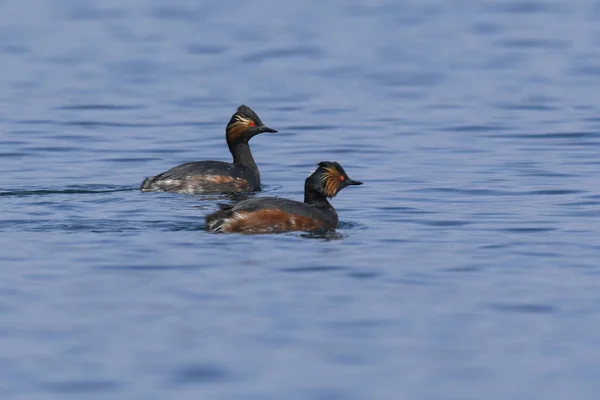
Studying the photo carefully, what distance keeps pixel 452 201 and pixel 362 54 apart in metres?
17.0

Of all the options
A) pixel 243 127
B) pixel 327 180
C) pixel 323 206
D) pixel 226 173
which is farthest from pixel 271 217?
pixel 243 127

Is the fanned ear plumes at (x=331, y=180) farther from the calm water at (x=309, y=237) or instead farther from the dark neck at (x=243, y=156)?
the dark neck at (x=243, y=156)

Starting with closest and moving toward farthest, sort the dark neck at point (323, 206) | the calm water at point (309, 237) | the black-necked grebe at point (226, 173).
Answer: the calm water at point (309, 237) < the dark neck at point (323, 206) < the black-necked grebe at point (226, 173)

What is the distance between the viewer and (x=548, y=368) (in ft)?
34.7

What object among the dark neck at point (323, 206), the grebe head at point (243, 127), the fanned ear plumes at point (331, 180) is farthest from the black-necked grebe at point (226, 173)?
the fanned ear plumes at point (331, 180)

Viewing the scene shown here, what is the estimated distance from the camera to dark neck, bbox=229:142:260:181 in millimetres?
19734

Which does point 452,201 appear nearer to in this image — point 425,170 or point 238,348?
point 425,170

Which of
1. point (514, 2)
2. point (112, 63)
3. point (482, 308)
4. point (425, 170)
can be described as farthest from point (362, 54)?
point (482, 308)

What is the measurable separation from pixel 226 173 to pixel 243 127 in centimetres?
127

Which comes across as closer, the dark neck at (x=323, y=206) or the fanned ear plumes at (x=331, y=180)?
the dark neck at (x=323, y=206)

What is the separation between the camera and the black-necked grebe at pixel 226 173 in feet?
60.2

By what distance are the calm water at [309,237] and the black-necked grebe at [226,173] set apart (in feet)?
1.02

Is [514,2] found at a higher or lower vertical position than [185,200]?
higher

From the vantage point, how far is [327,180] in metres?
15.9
